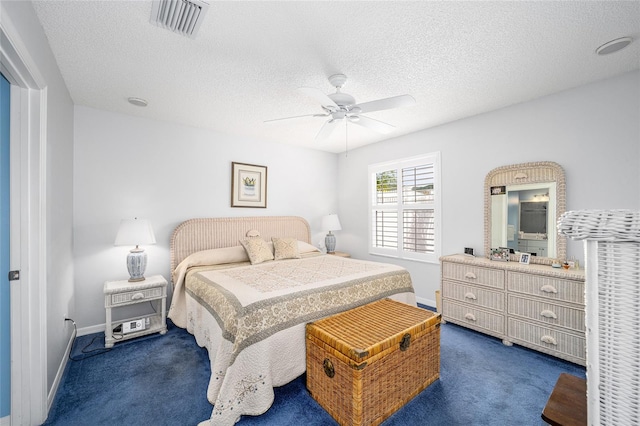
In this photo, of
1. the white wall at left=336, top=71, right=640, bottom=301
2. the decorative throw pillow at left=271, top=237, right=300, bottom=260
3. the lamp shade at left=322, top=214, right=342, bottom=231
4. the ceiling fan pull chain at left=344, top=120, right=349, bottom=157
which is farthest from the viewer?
the lamp shade at left=322, top=214, right=342, bottom=231

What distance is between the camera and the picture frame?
Answer: 3096 mm

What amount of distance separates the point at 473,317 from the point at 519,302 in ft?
1.70

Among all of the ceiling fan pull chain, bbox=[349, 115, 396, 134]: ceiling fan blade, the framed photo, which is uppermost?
the ceiling fan pull chain

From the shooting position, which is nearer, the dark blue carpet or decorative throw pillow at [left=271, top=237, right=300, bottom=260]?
the dark blue carpet

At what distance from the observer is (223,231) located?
13.1 feet

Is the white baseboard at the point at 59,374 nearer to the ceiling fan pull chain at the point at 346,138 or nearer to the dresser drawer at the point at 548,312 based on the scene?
the ceiling fan pull chain at the point at 346,138

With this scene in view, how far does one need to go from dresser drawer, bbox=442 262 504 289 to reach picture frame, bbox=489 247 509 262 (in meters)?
0.28

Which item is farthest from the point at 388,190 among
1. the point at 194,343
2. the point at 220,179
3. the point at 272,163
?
the point at 194,343

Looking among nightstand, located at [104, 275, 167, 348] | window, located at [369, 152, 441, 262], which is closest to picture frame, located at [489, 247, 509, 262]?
window, located at [369, 152, 441, 262]

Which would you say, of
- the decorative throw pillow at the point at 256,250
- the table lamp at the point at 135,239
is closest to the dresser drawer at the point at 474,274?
the decorative throw pillow at the point at 256,250

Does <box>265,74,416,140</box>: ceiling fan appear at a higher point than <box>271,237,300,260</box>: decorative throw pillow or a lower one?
higher

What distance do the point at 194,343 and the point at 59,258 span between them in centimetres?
143

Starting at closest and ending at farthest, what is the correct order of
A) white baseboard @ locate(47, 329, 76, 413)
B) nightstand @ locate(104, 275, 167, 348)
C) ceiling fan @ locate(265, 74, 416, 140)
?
white baseboard @ locate(47, 329, 76, 413)
ceiling fan @ locate(265, 74, 416, 140)
nightstand @ locate(104, 275, 167, 348)

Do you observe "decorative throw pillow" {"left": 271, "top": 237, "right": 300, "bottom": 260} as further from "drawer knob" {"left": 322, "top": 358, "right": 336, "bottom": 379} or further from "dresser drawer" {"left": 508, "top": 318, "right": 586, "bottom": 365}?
"dresser drawer" {"left": 508, "top": 318, "right": 586, "bottom": 365}
